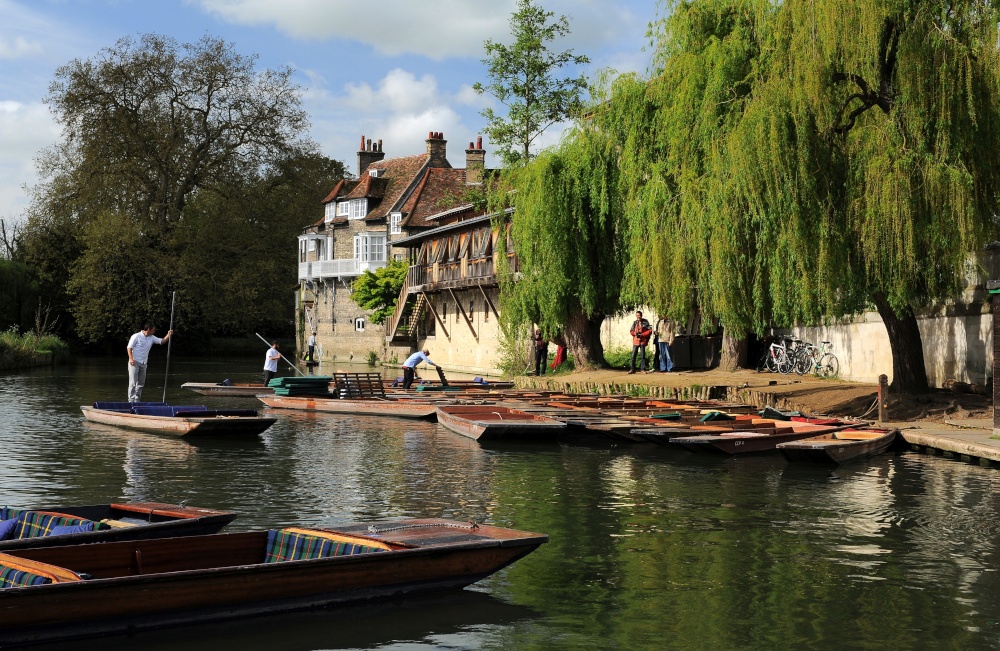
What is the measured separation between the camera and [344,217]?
2431 inches

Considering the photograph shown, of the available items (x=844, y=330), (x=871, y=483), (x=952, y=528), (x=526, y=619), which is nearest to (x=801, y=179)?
(x=871, y=483)

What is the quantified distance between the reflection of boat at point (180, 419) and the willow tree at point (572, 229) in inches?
421

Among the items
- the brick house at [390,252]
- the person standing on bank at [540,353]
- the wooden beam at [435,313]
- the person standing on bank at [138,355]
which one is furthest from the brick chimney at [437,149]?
the person standing on bank at [138,355]

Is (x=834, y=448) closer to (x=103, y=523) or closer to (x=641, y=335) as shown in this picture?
(x=103, y=523)

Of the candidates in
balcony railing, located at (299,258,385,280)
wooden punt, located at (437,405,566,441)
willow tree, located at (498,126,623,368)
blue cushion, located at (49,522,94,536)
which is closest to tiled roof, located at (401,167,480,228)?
balcony railing, located at (299,258,385,280)

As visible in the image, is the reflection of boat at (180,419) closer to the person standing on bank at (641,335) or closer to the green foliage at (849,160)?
the green foliage at (849,160)

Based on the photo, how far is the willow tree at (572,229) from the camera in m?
28.6

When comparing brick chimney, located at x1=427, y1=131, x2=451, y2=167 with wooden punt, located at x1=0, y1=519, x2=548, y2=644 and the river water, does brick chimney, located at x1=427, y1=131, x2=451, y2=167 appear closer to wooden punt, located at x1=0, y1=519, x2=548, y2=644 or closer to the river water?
the river water

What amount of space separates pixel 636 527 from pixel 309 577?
476 cm

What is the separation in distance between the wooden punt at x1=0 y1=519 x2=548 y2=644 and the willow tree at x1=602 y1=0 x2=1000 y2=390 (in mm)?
10893

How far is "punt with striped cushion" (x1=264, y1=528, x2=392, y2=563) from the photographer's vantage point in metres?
8.39

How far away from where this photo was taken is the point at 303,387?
27.9 m

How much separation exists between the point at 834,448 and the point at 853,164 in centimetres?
485

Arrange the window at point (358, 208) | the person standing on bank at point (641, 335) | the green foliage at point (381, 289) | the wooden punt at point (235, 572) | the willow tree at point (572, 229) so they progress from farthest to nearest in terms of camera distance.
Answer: the window at point (358, 208)
the green foliage at point (381, 289)
the person standing on bank at point (641, 335)
the willow tree at point (572, 229)
the wooden punt at point (235, 572)
